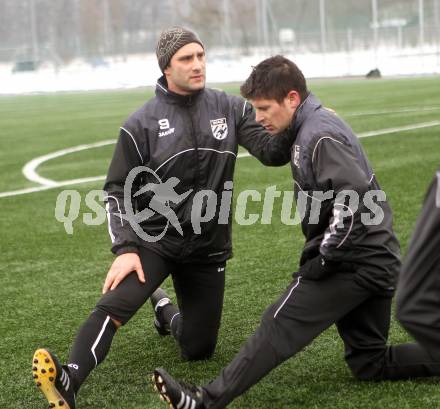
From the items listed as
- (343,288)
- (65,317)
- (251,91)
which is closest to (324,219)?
(343,288)

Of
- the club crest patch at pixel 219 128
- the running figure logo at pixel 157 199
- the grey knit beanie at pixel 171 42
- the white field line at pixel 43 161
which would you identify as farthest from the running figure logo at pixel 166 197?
the white field line at pixel 43 161

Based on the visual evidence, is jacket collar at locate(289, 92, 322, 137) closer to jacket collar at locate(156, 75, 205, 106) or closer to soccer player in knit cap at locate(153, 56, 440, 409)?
soccer player in knit cap at locate(153, 56, 440, 409)

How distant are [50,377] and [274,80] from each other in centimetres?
160

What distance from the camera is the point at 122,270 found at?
472cm

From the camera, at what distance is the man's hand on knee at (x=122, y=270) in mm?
4707

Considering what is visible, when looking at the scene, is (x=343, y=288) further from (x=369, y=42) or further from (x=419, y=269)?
(x=369, y=42)

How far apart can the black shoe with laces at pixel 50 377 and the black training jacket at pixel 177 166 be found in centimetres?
78

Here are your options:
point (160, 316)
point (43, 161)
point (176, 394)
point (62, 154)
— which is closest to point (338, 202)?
point (176, 394)

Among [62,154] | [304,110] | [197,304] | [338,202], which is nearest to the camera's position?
[338,202]

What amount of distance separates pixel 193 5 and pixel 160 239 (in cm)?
5617

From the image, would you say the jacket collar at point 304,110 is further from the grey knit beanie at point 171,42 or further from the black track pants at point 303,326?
the grey knit beanie at point 171,42

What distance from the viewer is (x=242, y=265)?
7.33 m

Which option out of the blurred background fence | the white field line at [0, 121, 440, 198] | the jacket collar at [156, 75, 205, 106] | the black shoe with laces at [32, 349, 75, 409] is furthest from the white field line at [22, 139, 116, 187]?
the blurred background fence

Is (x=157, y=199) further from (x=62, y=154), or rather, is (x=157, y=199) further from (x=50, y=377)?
(x=62, y=154)
